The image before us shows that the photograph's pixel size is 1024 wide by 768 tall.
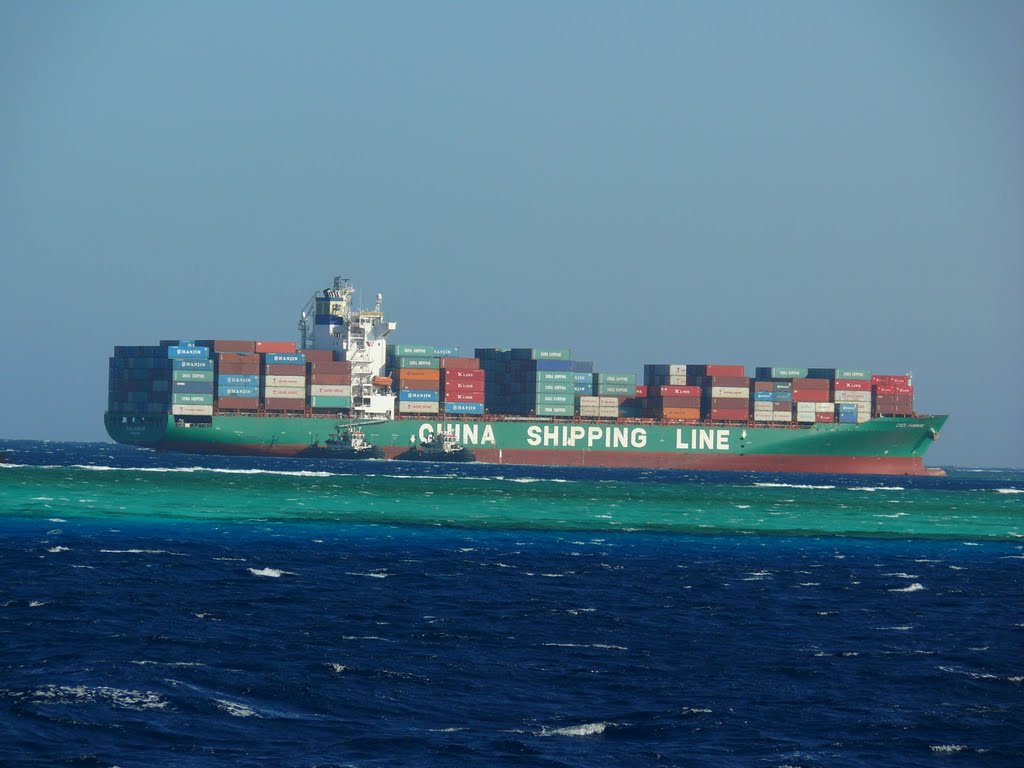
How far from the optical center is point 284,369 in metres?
140

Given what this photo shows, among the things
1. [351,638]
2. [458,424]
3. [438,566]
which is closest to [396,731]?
[351,638]

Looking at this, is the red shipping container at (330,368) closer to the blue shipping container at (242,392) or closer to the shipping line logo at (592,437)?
the blue shipping container at (242,392)

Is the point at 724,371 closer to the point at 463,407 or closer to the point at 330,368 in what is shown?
the point at 463,407

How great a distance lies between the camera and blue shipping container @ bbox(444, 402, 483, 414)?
145m

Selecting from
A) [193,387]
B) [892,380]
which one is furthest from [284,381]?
[892,380]

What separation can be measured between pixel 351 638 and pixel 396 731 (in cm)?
792

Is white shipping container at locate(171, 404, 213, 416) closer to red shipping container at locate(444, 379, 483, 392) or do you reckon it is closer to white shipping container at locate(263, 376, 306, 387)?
white shipping container at locate(263, 376, 306, 387)

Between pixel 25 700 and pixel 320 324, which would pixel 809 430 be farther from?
pixel 25 700

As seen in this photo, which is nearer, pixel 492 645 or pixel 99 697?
pixel 99 697

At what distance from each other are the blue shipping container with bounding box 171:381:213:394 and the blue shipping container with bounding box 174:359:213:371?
1281 millimetres

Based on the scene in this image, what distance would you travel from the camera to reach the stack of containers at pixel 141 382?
465 feet

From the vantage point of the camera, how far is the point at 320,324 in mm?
153375

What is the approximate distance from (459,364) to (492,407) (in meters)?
8.40

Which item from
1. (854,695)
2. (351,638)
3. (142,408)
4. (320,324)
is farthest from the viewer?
(320,324)
